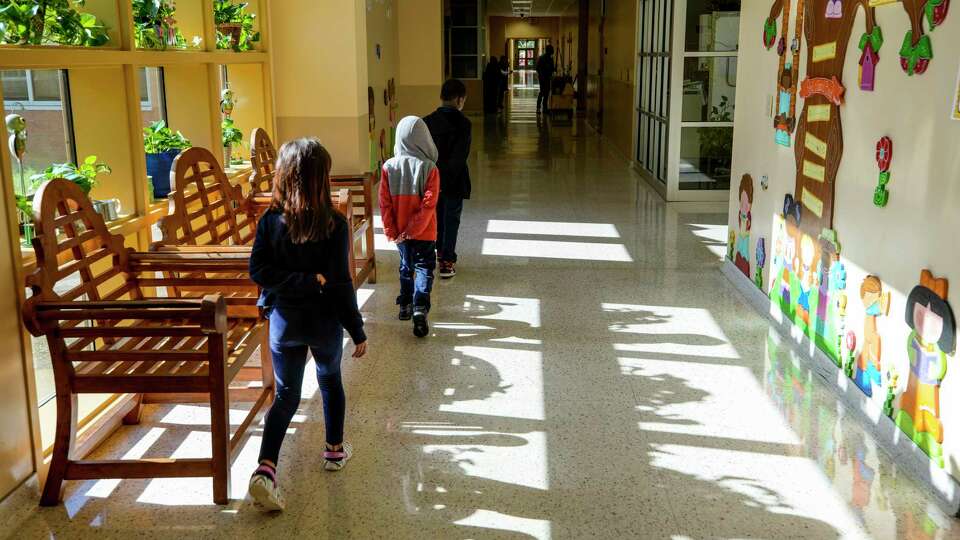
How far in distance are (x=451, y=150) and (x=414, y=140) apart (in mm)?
1058

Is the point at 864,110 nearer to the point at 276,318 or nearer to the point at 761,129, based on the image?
the point at 761,129

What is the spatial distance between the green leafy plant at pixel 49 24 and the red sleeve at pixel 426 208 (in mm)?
1606

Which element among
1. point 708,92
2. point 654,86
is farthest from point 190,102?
point 654,86

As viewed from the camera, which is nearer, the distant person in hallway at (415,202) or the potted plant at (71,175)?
the potted plant at (71,175)

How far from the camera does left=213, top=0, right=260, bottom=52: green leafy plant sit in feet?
18.1

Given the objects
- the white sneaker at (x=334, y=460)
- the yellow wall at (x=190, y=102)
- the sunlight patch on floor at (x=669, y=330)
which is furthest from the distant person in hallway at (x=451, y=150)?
the white sneaker at (x=334, y=460)

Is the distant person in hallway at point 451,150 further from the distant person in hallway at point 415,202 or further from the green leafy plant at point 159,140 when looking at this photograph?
the green leafy plant at point 159,140

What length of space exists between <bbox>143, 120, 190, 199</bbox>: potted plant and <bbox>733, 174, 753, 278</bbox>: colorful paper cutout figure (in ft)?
10.9

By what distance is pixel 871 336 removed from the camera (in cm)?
345

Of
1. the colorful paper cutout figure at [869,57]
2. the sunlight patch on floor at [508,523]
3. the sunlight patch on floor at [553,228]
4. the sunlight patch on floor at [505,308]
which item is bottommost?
the sunlight patch on floor at [508,523]

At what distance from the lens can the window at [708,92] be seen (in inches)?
325

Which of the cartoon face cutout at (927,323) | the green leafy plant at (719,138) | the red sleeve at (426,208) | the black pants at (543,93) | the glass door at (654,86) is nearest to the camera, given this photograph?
the cartoon face cutout at (927,323)

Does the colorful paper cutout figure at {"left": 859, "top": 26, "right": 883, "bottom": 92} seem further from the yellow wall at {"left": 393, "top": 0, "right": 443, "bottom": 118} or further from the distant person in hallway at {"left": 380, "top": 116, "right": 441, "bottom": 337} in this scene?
the yellow wall at {"left": 393, "top": 0, "right": 443, "bottom": 118}

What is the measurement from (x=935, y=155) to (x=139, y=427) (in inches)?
123
